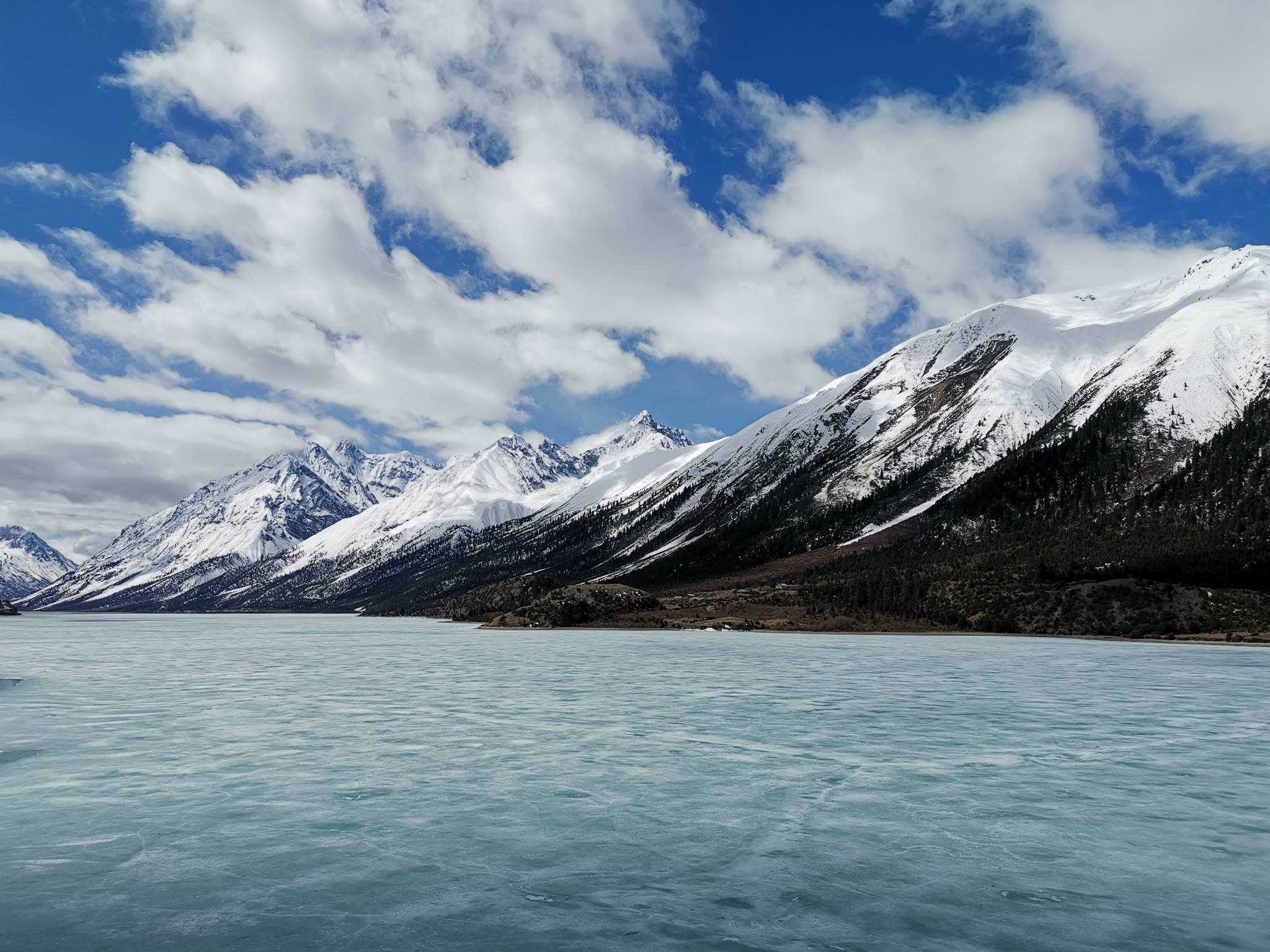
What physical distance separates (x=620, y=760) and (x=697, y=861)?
10.3 m

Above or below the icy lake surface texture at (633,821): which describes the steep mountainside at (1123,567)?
above

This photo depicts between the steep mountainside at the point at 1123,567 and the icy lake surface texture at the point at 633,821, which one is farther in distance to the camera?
the steep mountainside at the point at 1123,567

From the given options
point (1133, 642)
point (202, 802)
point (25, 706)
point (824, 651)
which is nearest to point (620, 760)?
point (202, 802)

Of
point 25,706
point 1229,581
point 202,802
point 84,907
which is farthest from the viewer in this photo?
point 1229,581

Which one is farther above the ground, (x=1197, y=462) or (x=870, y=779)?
(x=1197, y=462)

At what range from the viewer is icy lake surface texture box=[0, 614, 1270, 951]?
13094mm

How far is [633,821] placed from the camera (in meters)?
19.4

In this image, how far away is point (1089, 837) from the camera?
718 inches

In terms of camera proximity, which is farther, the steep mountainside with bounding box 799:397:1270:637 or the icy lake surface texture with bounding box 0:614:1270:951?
the steep mountainside with bounding box 799:397:1270:637

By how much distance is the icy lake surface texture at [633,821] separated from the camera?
1309 centimetres

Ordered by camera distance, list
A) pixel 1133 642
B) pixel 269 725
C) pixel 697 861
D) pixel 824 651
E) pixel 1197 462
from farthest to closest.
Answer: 1. pixel 1197 462
2. pixel 1133 642
3. pixel 824 651
4. pixel 269 725
5. pixel 697 861

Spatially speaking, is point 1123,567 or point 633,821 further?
point 1123,567

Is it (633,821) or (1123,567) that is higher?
(1123,567)

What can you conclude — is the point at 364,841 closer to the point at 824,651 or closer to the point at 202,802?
the point at 202,802
